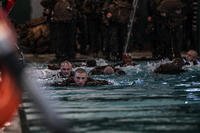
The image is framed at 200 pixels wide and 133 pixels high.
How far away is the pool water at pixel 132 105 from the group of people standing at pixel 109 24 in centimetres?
432

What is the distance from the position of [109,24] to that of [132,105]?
31.1 feet

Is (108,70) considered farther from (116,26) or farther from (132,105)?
(132,105)

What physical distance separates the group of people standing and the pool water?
Answer: 4.32 metres

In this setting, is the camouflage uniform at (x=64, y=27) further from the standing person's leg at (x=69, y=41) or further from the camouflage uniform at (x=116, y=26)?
the camouflage uniform at (x=116, y=26)

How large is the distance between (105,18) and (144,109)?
32.3ft

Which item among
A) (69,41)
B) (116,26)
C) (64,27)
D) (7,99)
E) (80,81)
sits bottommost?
(80,81)

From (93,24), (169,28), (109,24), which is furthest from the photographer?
(93,24)

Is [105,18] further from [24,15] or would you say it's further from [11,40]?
[11,40]

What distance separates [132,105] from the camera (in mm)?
8008

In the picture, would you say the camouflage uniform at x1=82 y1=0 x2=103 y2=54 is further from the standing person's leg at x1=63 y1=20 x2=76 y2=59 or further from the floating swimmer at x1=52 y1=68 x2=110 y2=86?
the floating swimmer at x1=52 y1=68 x2=110 y2=86

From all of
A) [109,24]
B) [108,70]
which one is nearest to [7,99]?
[108,70]

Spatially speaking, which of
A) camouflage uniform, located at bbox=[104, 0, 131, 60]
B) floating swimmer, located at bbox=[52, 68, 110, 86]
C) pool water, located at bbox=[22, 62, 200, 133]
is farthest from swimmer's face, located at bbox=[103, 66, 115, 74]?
camouflage uniform, located at bbox=[104, 0, 131, 60]

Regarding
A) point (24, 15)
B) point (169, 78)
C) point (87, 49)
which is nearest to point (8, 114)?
point (169, 78)

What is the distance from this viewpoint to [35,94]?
2.01 metres
